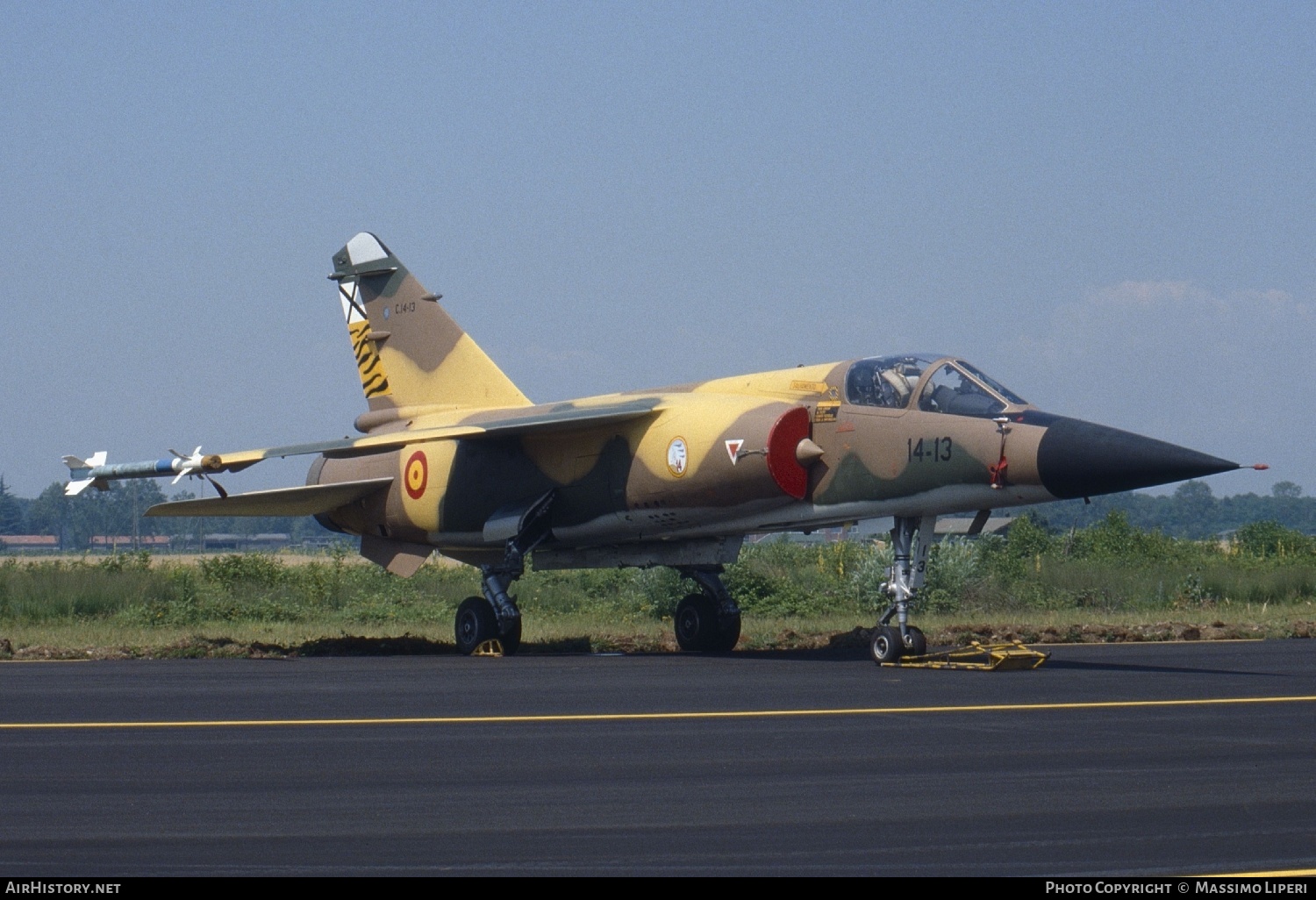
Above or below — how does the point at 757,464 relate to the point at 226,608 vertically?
above

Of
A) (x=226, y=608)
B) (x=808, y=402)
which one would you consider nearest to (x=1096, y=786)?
(x=808, y=402)

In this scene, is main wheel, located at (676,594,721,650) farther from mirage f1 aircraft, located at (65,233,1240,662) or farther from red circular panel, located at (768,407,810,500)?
red circular panel, located at (768,407,810,500)

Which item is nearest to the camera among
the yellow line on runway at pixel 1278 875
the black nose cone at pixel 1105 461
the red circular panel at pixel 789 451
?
the yellow line on runway at pixel 1278 875

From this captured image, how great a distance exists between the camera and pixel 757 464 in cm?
1627

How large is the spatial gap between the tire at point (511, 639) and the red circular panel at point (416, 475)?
2.57 meters

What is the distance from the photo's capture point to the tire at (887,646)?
1512 centimetres

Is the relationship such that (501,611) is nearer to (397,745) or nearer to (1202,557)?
(397,745)

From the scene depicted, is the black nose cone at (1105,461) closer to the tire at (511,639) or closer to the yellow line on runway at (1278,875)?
the tire at (511,639)

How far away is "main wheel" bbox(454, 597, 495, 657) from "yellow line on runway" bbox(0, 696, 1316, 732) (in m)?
7.88

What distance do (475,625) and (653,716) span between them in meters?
8.33

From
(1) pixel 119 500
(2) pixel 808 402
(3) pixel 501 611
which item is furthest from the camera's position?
(1) pixel 119 500

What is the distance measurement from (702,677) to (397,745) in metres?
5.42

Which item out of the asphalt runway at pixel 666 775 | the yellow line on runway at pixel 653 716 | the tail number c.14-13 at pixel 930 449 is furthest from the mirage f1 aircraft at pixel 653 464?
the yellow line on runway at pixel 653 716

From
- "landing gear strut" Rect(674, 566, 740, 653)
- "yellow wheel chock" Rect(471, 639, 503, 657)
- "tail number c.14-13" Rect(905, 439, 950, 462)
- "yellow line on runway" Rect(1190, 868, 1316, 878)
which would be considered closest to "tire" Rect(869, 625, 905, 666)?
"tail number c.14-13" Rect(905, 439, 950, 462)
